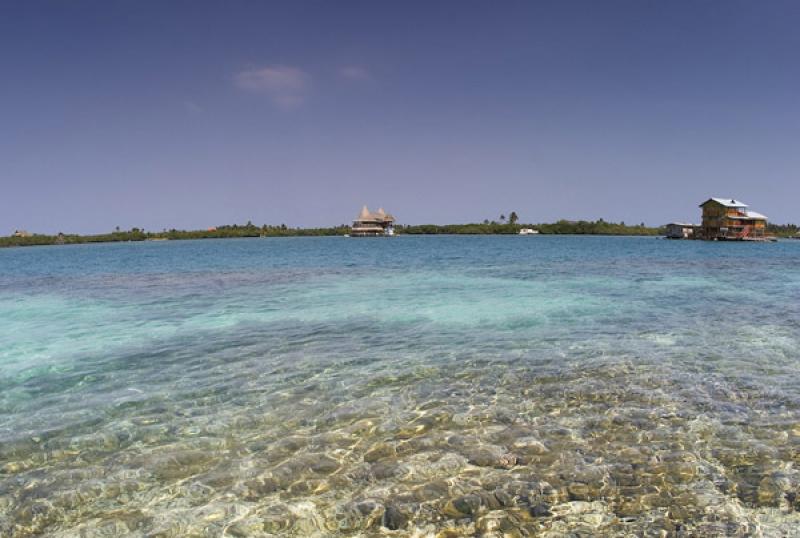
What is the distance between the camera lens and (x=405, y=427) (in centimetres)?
616

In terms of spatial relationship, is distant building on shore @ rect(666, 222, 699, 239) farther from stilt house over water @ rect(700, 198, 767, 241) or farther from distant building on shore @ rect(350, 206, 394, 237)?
distant building on shore @ rect(350, 206, 394, 237)

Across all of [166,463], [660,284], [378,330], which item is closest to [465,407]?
[166,463]

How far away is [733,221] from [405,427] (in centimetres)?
9651

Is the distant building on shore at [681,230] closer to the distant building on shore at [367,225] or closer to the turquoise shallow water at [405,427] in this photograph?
the distant building on shore at [367,225]

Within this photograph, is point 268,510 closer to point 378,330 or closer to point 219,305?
point 378,330

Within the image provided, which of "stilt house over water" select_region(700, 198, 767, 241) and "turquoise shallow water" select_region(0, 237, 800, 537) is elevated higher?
"stilt house over water" select_region(700, 198, 767, 241)

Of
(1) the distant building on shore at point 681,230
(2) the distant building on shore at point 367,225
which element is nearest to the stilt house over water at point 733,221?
(1) the distant building on shore at point 681,230

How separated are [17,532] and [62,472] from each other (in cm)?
109

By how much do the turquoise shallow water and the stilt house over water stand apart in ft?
277

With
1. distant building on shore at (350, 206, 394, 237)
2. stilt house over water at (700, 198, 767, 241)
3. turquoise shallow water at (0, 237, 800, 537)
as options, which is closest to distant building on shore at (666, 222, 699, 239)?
stilt house over water at (700, 198, 767, 241)

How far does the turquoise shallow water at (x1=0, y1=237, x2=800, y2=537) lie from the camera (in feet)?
14.1

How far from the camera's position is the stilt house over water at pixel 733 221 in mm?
82625

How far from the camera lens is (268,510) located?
4.39m

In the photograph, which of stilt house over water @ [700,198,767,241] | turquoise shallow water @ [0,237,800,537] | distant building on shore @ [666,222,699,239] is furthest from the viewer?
distant building on shore @ [666,222,699,239]
